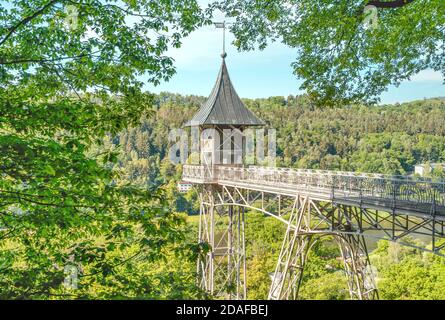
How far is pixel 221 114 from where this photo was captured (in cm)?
1452

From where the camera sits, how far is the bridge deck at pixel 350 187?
287 inches

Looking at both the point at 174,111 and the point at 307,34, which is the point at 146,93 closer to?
the point at 307,34

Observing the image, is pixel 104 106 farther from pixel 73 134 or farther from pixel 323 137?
pixel 323 137

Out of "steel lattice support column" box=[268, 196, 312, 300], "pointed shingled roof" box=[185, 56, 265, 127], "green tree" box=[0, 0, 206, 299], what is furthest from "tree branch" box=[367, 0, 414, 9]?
"pointed shingled roof" box=[185, 56, 265, 127]

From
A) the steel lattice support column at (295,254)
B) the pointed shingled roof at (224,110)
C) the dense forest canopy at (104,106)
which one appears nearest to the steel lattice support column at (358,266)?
the steel lattice support column at (295,254)

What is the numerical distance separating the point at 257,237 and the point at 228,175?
13.9 metres

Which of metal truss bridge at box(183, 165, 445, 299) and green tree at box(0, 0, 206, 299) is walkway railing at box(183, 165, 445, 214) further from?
green tree at box(0, 0, 206, 299)

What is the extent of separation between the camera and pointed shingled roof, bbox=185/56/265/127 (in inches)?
565

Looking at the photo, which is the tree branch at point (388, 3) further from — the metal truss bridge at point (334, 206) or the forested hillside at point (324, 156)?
the forested hillside at point (324, 156)

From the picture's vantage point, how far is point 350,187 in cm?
930

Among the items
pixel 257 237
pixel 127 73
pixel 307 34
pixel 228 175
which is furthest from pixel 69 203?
pixel 257 237

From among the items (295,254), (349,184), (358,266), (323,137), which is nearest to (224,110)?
(295,254)

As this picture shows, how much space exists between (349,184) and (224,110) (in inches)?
258

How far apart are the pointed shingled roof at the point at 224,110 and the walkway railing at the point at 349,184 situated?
1734mm
